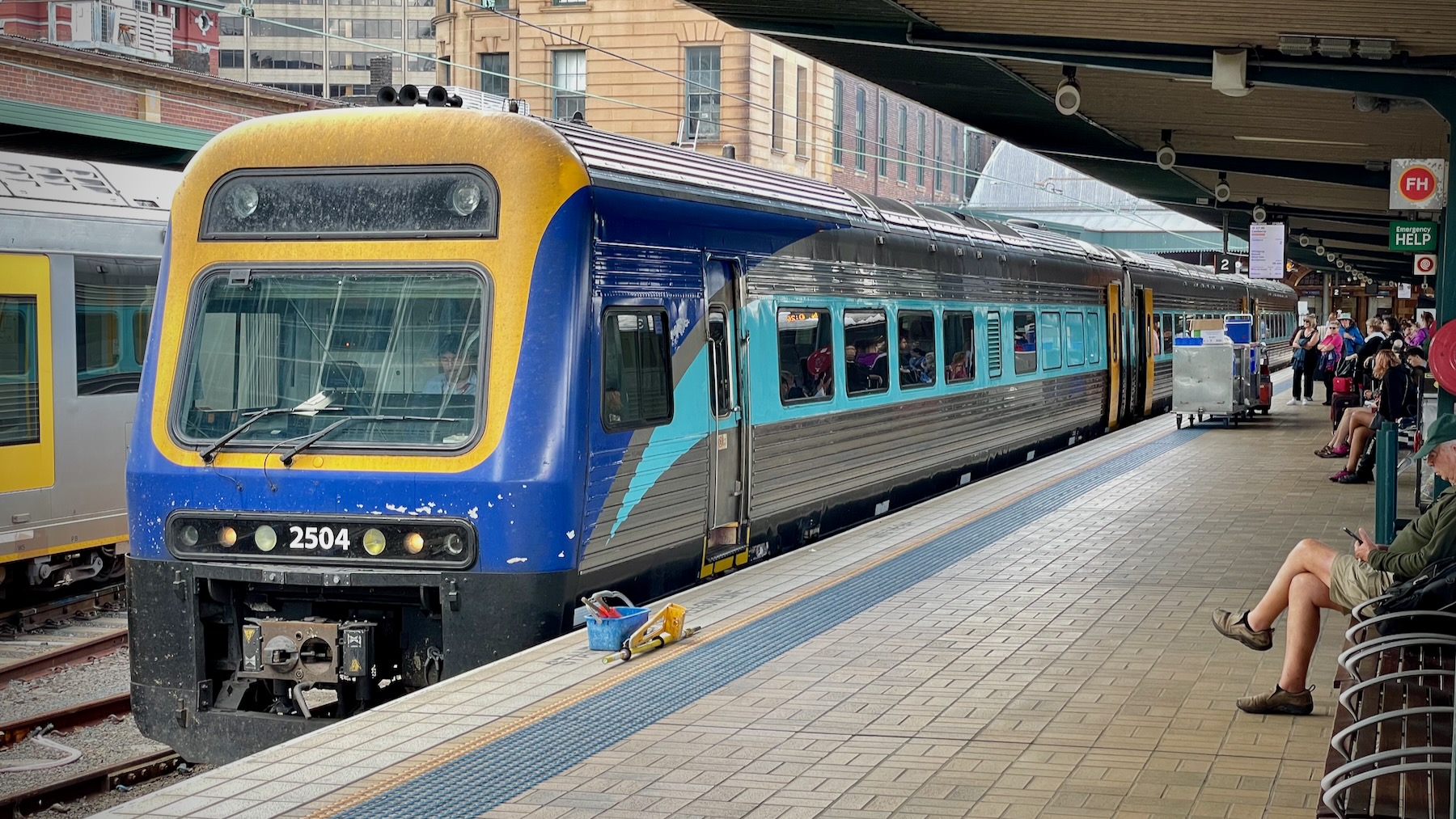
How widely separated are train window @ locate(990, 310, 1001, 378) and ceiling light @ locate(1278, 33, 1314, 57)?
24.1 ft

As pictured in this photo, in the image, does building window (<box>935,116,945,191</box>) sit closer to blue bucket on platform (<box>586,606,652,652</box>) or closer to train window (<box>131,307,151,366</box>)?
train window (<box>131,307,151,366</box>)

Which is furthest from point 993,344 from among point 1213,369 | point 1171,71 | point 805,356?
point 1213,369

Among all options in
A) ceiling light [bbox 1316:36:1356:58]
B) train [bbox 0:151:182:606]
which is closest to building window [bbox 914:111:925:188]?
train [bbox 0:151:182:606]

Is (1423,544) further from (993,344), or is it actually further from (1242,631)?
(993,344)

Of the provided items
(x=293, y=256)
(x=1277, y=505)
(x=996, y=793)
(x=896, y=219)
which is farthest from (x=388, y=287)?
(x=1277, y=505)

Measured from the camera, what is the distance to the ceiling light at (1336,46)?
1023cm

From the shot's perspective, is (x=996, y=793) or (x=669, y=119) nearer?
(x=996, y=793)

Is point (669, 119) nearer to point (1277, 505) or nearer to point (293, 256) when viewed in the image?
point (1277, 505)

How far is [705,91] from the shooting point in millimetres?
49906

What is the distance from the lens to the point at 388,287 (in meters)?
8.30

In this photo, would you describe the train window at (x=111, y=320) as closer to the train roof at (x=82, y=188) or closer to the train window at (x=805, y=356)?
the train roof at (x=82, y=188)

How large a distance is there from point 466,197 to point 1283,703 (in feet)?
14.8

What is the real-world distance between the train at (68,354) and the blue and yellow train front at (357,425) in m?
4.64

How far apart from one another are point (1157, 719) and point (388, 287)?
4221 mm
